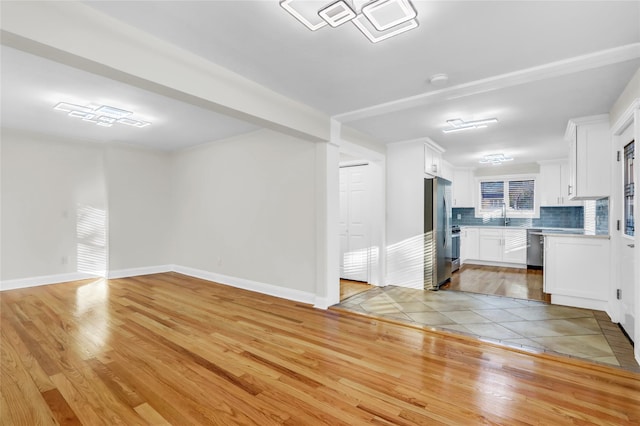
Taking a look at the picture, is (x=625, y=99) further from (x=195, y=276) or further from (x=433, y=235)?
(x=195, y=276)

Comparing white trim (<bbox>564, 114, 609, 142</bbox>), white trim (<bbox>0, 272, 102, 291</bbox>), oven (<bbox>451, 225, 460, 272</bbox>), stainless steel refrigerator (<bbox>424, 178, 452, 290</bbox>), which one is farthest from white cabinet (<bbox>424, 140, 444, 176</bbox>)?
white trim (<bbox>0, 272, 102, 291</bbox>)

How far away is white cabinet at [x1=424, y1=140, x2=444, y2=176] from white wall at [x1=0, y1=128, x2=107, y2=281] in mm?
6067

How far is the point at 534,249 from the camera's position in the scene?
274 inches

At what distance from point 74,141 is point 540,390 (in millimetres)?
7541

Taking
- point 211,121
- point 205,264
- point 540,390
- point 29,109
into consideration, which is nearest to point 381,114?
point 211,121

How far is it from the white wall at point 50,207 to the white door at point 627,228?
778 centimetres

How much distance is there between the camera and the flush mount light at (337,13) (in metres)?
1.77

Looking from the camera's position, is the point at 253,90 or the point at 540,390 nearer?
the point at 540,390

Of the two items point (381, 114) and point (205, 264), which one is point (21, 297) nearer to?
point (205, 264)

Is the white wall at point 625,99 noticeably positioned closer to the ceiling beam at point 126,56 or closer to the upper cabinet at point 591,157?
the upper cabinet at point 591,157

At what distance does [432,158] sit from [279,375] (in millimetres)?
4459

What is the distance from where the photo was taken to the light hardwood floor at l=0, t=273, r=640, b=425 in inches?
75.7

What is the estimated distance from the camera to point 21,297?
4.52 m

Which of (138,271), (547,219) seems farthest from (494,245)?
(138,271)
